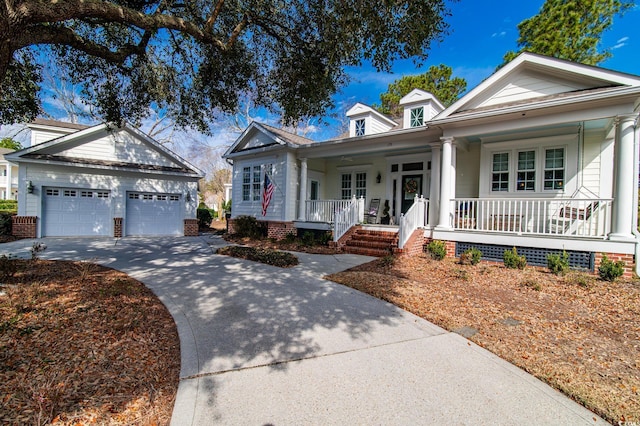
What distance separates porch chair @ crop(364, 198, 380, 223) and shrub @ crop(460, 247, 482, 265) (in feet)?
15.6

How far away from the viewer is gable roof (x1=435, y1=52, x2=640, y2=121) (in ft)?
25.2

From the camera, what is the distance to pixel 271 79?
9.02 m

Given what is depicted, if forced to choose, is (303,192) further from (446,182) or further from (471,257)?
(471,257)

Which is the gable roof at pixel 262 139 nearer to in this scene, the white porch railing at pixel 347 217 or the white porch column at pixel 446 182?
the white porch railing at pixel 347 217

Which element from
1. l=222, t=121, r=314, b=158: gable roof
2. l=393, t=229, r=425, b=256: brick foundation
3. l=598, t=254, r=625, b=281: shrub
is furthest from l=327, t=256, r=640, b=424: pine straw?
l=222, t=121, r=314, b=158: gable roof

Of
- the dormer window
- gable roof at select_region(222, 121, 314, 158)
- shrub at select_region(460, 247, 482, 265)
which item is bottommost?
shrub at select_region(460, 247, 482, 265)

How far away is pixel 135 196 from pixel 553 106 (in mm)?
16477

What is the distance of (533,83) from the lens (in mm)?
8852

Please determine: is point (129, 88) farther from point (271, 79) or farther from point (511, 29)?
point (511, 29)

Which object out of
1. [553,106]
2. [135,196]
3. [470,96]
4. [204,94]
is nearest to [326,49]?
[204,94]

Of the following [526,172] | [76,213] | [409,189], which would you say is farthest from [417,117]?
[76,213]

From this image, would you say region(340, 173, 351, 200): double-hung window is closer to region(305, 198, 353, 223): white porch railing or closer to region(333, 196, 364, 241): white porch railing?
region(305, 198, 353, 223): white porch railing

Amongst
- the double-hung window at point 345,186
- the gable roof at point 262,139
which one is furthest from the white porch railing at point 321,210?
the gable roof at point 262,139

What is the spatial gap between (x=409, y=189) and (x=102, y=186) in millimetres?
13644
